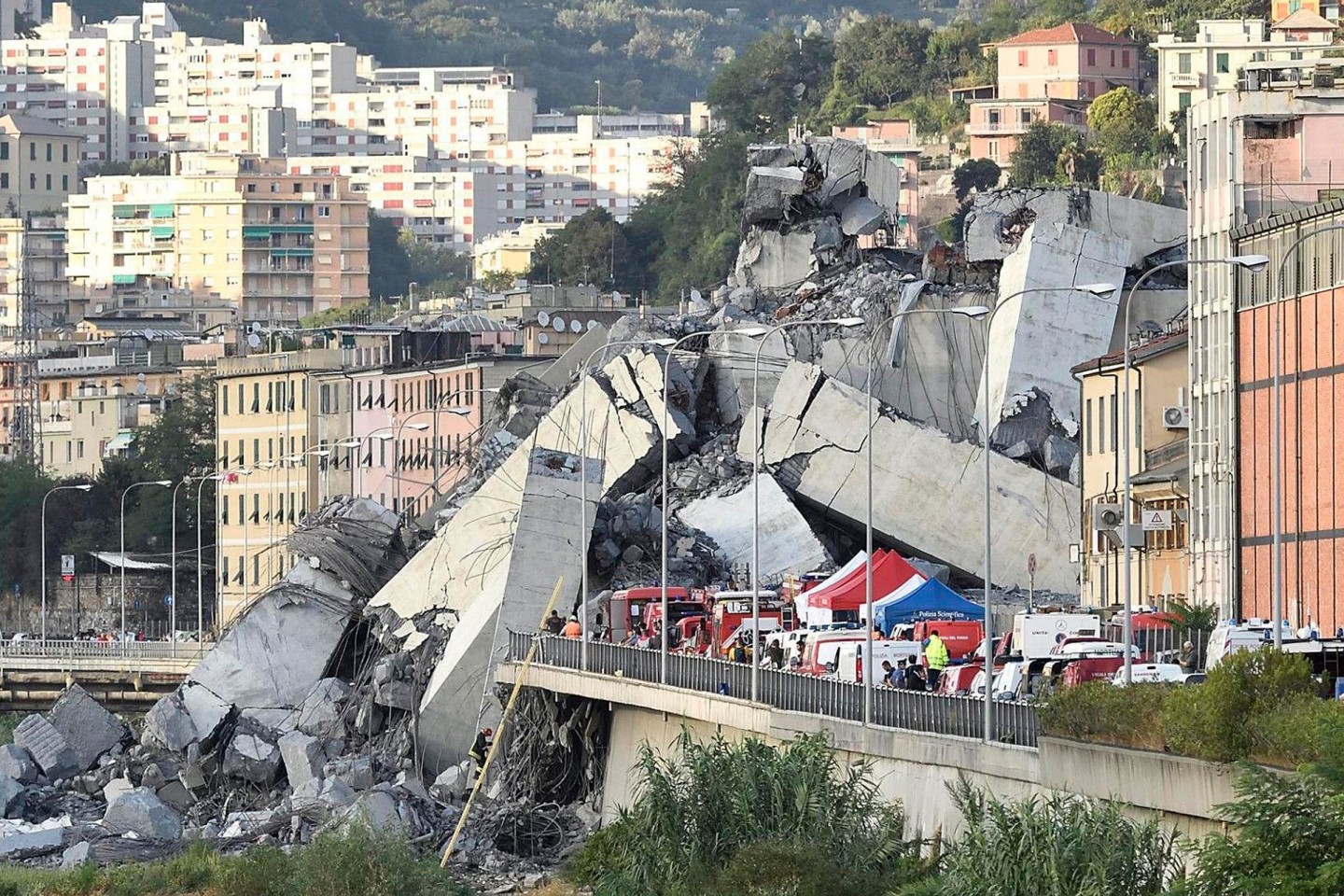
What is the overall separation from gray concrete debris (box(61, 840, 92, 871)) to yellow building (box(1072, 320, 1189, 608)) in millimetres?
22365

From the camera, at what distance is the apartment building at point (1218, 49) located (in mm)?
160750

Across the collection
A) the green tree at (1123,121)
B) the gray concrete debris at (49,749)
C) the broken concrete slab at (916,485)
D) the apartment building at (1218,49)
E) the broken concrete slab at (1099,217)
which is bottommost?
the gray concrete debris at (49,749)

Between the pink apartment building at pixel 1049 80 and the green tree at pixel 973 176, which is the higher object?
the pink apartment building at pixel 1049 80

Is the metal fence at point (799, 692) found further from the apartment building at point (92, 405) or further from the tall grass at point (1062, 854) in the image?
the apartment building at point (92, 405)

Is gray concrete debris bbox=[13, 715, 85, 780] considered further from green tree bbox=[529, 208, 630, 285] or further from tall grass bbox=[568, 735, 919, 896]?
green tree bbox=[529, 208, 630, 285]

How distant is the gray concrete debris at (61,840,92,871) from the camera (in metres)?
74.7

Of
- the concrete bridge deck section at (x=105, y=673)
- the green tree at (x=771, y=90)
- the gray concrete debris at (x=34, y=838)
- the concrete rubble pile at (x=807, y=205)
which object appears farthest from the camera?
the green tree at (x=771, y=90)

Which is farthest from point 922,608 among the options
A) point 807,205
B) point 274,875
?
point 807,205

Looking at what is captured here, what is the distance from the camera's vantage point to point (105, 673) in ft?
368

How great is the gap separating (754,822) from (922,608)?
16.4 meters

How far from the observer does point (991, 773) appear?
1660 inches

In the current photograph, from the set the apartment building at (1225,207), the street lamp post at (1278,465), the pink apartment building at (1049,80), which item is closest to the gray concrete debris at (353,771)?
the apartment building at (1225,207)

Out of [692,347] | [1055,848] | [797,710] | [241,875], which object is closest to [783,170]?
[692,347]

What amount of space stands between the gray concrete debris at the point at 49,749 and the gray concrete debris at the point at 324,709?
10690 millimetres
